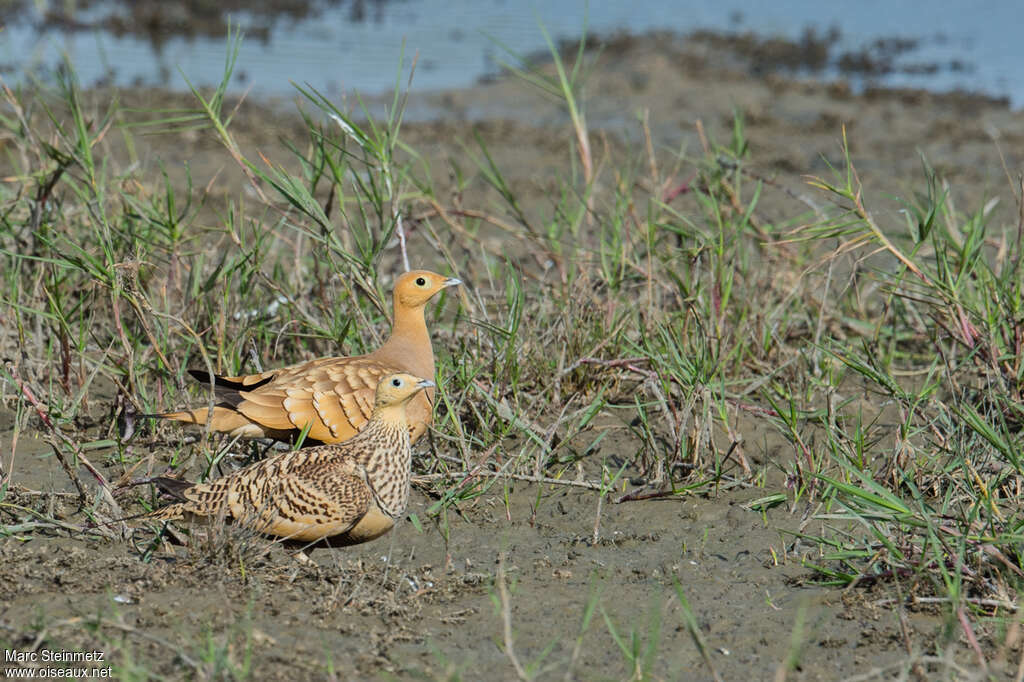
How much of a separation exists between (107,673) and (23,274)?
A: 3.51m

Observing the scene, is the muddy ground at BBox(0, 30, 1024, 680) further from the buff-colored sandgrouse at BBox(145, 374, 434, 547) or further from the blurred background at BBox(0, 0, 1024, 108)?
the blurred background at BBox(0, 0, 1024, 108)

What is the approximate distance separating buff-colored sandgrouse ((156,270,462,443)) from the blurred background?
29.8ft

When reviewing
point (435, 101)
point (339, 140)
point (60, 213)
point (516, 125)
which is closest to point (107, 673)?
point (60, 213)

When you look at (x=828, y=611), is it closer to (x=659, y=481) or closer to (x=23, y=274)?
(x=659, y=481)

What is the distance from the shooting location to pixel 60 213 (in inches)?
231

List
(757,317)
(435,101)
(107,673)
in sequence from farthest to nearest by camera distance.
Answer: (435,101), (757,317), (107,673)

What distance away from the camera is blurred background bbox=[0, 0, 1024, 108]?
46.3 feet

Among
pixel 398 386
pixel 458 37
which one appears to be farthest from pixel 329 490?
pixel 458 37

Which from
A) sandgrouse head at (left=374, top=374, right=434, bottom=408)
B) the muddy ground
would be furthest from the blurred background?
sandgrouse head at (left=374, top=374, right=434, bottom=408)

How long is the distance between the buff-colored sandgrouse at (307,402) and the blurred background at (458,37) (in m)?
9.09

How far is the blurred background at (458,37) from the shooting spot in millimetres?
14125

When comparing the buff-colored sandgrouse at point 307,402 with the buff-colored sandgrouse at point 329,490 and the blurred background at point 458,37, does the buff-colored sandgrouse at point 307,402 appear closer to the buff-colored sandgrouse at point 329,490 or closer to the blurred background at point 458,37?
the buff-colored sandgrouse at point 329,490

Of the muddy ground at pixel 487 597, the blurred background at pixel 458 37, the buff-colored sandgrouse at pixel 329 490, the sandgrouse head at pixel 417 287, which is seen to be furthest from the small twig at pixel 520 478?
the blurred background at pixel 458 37

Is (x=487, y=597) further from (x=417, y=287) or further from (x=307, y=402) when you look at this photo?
(x=417, y=287)
